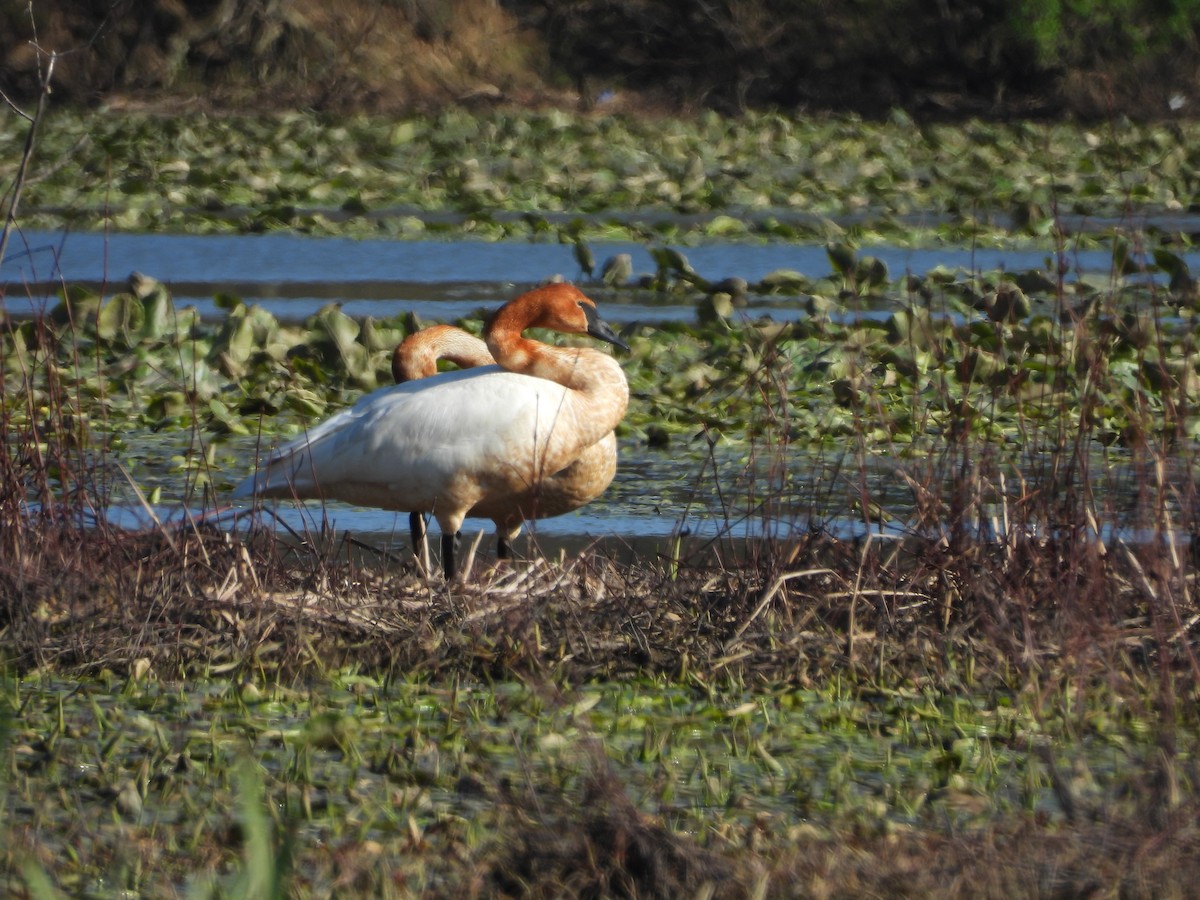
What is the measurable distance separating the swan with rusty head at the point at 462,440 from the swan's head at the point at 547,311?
0.10 m

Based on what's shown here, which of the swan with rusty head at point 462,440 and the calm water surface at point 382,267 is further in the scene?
the calm water surface at point 382,267

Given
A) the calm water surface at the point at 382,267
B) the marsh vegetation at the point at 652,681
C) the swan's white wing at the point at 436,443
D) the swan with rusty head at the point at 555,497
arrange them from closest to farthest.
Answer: the marsh vegetation at the point at 652,681 → the swan's white wing at the point at 436,443 → the swan with rusty head at the point at 555,497 → the calm water surface at the point at 382,267

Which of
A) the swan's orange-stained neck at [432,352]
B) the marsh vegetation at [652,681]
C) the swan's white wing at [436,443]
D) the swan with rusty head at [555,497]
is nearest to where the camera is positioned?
the marsh vegetation at [652,681]

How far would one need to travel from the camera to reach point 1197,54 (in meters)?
22.5

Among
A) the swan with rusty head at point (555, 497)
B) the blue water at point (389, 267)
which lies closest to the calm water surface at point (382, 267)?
the blue water at point (389, 267)

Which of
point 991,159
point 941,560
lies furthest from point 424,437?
point 991,159

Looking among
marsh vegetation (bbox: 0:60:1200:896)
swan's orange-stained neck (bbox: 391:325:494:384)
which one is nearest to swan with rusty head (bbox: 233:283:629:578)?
marsh vegetation (bbox: 0:60:1200:896)

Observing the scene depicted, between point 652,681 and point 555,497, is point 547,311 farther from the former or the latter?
point 652,681

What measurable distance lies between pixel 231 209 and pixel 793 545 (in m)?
10.7

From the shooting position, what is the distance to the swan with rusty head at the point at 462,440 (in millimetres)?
5176

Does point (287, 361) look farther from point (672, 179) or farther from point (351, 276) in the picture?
point (672, 179)

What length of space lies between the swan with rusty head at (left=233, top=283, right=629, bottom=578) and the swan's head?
0.10 meters

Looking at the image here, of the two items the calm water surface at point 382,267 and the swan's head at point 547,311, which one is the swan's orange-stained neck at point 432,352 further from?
the calm water surface at point 382,267

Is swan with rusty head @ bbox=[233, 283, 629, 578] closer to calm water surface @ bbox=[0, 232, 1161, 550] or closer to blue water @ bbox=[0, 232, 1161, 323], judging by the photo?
calm water surface @ bbox=[0, 232, 1161, 550]
